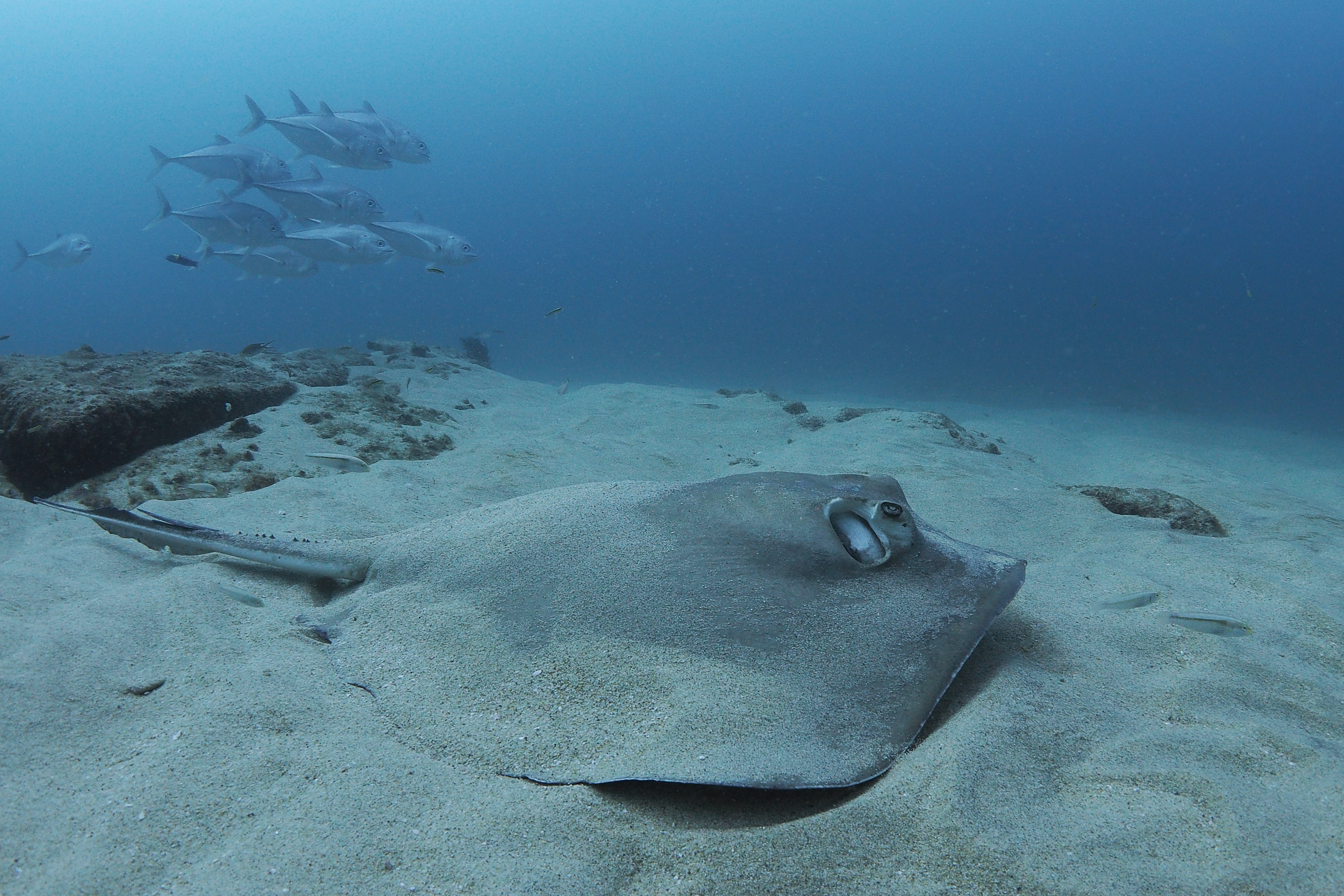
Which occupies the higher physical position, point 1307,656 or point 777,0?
point 777,0

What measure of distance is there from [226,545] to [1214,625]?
4727 mm

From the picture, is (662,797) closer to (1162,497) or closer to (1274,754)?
(1274,754)

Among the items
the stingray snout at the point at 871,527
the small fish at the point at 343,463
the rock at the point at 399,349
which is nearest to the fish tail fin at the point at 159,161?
the rock at the point at 399,349

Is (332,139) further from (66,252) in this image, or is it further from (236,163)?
(66,252)

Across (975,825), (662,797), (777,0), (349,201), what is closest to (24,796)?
(662,797)

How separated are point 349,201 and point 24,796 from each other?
9573 millimetres

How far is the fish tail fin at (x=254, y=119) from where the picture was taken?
959 cm

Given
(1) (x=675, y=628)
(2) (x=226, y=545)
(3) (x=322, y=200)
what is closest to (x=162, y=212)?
(3) (x=322, y=200)

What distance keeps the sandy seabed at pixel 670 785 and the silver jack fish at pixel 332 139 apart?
734 cm

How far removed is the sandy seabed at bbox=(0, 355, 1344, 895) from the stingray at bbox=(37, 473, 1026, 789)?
0.40 ft

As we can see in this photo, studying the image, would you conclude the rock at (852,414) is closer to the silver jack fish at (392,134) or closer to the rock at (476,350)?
the silver jack fish at (392,134)

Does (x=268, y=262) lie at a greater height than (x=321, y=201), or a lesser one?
lesser

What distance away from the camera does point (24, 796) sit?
1.61 meters

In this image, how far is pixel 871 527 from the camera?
257 cm
